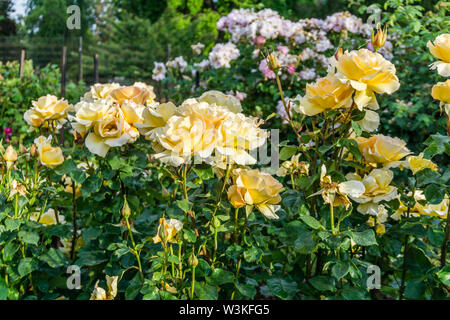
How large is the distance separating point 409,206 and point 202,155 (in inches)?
24.7

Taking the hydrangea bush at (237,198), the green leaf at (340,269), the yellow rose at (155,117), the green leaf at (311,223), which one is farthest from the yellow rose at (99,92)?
the green leaf at (340,269)

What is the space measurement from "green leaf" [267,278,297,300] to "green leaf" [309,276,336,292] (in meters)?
0.05

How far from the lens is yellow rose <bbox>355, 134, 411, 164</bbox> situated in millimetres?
1136

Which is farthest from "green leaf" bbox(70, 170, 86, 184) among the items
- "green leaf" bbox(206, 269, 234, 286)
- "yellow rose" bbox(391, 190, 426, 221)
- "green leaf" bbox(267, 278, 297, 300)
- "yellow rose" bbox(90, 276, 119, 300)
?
"yellow rose" bbox(391, 190, 426, 221)

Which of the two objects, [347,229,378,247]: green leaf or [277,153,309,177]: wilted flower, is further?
[277,153,309,177]: wilted flower

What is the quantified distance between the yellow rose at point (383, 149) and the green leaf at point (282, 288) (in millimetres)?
388

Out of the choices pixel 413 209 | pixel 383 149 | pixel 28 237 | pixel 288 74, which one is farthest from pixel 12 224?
pixel 288 74

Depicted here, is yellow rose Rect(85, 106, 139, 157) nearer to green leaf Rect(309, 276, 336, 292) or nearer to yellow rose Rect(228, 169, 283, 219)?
yellow rose Rect(228, 169, 283, 219)

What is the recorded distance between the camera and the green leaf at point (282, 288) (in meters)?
1.10

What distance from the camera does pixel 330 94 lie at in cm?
105

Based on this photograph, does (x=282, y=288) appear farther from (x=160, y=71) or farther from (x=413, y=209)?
(x=160, y=71)

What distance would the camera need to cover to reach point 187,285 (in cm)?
111
